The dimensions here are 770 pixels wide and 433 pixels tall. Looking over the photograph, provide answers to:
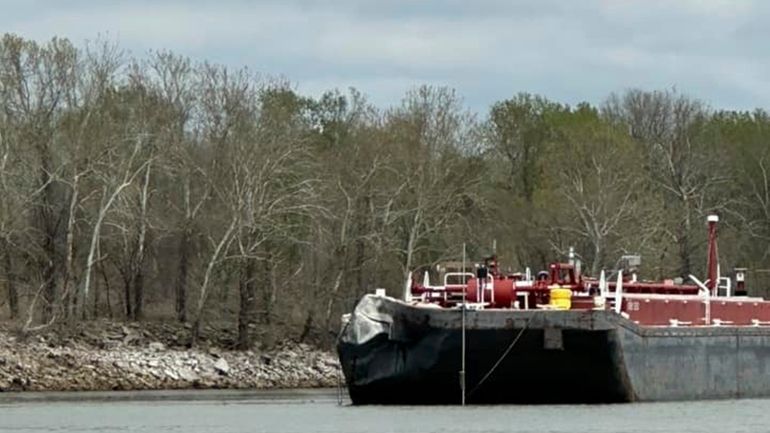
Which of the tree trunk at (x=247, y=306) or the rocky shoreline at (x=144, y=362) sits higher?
the tree trunk at (x=247, y=306)

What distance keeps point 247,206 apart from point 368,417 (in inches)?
1816

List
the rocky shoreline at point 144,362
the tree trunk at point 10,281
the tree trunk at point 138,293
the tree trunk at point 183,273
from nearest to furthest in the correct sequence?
the rocky shoreline at point 144,362 → the tree trunk at point 10,281 → the tree trunk at point 138,293 → the tree trunk at point 183,273

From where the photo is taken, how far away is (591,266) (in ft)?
410

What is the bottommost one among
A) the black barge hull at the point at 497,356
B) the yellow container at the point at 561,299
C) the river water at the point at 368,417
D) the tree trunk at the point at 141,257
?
the river water at the point at 368,417

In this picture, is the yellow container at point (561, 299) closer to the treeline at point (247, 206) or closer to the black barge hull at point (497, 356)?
the black barge hull at point (497, 356)

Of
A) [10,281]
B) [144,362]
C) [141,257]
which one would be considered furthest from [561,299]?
[141,257]

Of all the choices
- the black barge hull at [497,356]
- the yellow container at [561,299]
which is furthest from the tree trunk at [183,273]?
the yellow container at [561,299]

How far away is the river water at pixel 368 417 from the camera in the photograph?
58.8 m

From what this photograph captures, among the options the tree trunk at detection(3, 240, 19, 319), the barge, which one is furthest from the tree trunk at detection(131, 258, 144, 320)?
the barge

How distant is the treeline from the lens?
356ft

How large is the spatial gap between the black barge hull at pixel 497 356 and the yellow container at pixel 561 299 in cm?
126

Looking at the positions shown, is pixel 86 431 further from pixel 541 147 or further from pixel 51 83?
pixel 541 147

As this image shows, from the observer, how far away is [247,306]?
364ft

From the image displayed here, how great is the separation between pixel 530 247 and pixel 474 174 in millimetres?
7494
